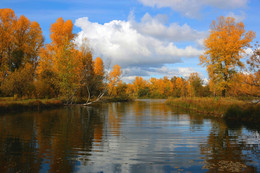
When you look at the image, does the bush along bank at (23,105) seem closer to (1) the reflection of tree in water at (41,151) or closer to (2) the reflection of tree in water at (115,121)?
(2) the reflection of tree in water at (115,121)

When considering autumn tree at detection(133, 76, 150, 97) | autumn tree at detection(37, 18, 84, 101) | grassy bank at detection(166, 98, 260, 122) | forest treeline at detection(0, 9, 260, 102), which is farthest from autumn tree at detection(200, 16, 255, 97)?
autumn tree at detection(133, 76, 150, 97)

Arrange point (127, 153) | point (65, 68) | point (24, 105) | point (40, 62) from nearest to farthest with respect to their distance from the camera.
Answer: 1. point (127, 153)
2. point (24, 105)
3. point (65, 68)
4. point (40, 62)

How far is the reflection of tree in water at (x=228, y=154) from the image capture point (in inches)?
241

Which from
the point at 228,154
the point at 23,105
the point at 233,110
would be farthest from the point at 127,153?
the point at 23,105

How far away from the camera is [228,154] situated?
7.49 meters

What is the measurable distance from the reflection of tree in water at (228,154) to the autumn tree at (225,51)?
22.4 meters

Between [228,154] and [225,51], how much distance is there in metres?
26.4

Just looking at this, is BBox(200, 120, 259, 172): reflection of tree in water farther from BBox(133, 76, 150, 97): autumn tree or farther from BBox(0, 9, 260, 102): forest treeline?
BBox(133, 76, 150, 97): autumn tree

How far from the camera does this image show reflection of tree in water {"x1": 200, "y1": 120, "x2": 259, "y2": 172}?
6.11 meters

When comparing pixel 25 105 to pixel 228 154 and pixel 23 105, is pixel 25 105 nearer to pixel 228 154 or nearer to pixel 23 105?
pixel 23 105

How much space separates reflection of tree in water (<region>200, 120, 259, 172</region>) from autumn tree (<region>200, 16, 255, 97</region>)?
22414mm

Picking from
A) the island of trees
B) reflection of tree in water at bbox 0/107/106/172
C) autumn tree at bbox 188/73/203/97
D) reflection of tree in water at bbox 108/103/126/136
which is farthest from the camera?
autumn tree at bbox 188/73/203/97

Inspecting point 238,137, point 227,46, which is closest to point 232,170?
point 238,137

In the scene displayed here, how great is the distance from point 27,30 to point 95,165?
39383 mm
